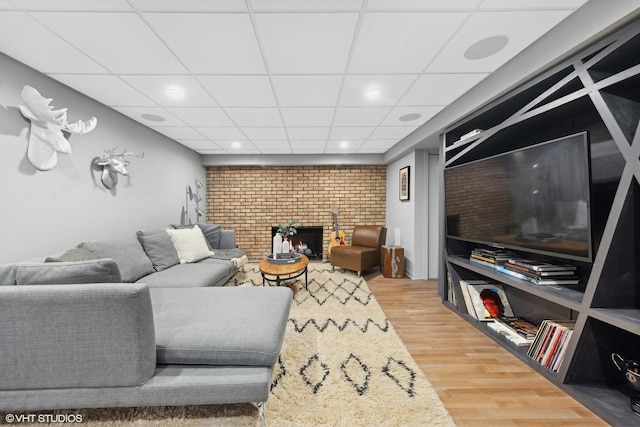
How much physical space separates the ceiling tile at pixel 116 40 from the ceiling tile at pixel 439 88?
207cm

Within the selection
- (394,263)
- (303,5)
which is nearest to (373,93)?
(303,5)

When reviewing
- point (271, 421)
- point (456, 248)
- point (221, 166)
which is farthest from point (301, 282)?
point (221, 166)

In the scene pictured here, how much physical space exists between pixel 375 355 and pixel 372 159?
411 cm

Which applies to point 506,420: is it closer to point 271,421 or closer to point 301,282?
point 271,421

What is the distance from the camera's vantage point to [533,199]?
1.90 meters

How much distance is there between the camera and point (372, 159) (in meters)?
5.29

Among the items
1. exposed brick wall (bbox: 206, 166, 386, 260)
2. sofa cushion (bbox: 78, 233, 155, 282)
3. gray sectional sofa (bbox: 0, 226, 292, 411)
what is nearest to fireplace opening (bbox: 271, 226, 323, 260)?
exposed brick wall (bbox: 206, 166, 386, 260)

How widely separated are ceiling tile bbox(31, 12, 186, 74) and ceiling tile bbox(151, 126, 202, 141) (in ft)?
5.00

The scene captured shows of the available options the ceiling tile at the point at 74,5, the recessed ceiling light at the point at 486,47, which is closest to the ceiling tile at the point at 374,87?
the recessed ceiling light at the point at 486,47

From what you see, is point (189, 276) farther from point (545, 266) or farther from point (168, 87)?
point (545, 266)

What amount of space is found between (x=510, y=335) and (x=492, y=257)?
2.30ft

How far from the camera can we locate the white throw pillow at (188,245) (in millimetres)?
3199

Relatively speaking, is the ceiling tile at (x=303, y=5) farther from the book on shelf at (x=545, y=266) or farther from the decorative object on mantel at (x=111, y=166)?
the decorative object on mantel at (x=111, y=166)

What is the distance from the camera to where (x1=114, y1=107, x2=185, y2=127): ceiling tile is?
2.82 meters
